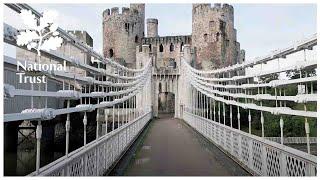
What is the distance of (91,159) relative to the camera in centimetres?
391

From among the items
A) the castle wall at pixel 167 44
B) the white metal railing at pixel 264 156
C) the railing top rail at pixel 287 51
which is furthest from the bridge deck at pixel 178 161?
the castle wall at pixel 167 44

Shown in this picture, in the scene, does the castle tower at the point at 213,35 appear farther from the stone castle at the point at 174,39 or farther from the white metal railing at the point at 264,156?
the white metal railing at the point at 264,156

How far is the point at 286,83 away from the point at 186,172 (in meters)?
1.86

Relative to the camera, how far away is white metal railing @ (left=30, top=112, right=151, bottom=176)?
2.85m

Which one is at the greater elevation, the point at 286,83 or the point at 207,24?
the point at 207,24

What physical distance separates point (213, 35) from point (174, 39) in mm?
5793

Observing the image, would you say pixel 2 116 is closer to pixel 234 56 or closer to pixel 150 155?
pixel 150 155

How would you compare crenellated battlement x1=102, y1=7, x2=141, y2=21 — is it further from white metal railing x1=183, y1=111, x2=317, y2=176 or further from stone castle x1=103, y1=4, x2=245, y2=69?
white metal railing x1=183, y1=111, x2=317, y2=176

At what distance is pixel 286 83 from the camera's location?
12.0ft

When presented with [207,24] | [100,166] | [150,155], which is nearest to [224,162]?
[150,155]

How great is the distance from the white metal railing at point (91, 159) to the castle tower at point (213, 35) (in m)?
23.9

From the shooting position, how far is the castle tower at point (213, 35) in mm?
29500

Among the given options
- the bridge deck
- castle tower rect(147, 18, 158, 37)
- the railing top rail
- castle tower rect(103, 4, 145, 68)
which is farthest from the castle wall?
the railing top rail

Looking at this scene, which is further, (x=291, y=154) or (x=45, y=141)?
(x=45, y=141)
